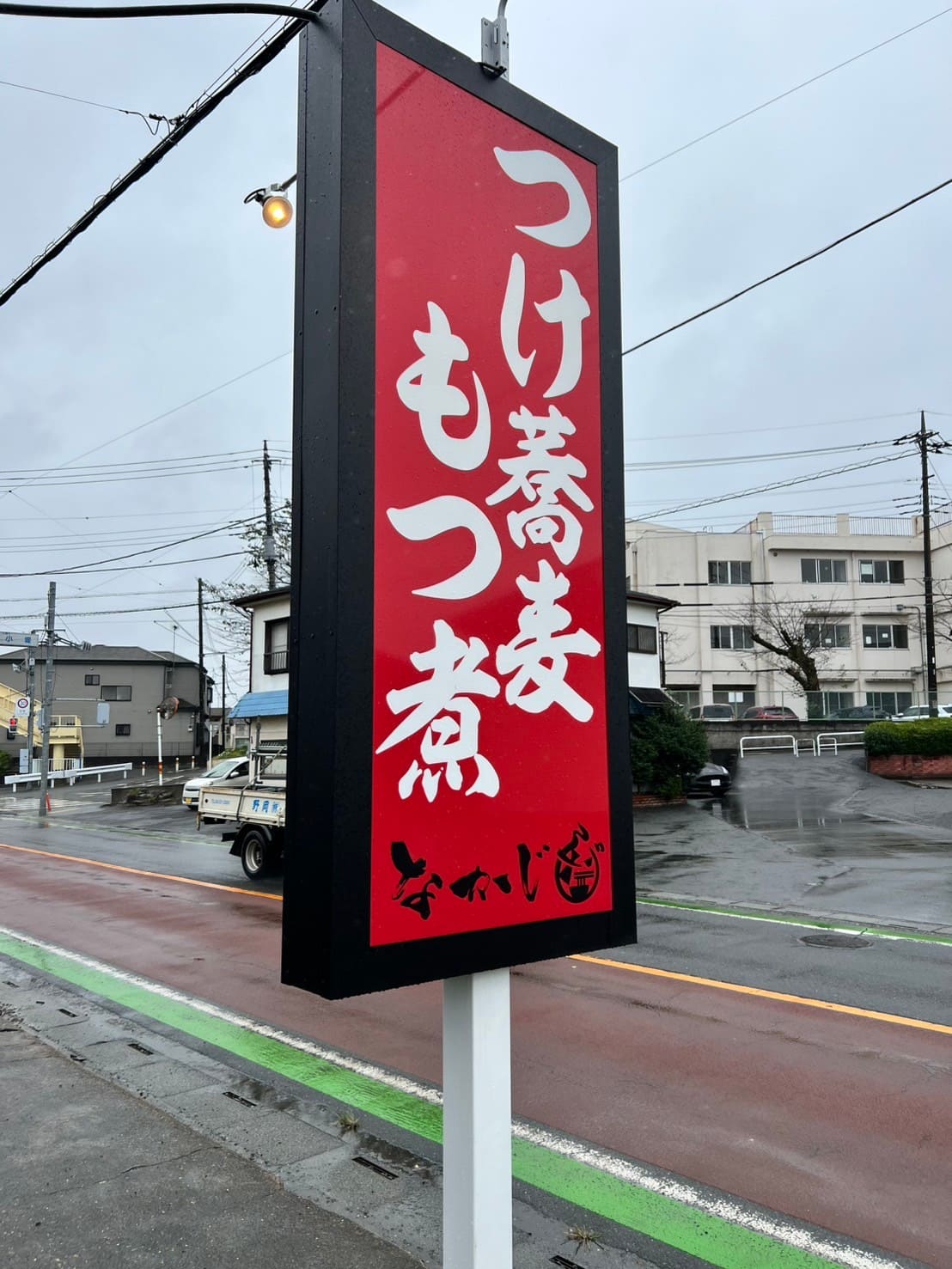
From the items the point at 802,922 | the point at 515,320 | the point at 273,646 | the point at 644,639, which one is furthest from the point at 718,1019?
the point at 273,646

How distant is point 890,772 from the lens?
93.4ft

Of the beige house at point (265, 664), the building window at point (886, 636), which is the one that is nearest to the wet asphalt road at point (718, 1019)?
the beige house at point (265, 664)

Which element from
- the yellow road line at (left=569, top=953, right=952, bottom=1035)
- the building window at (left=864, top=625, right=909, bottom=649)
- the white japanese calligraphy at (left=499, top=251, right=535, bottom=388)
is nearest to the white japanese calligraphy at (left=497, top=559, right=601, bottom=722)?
the white japanese calligraphy at (left=499, top=251, right=535, bottom=388)

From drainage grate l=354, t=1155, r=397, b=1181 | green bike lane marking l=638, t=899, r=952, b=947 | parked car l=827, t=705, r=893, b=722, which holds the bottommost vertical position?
green bike lane marking l=638, t=899, r=952, b=947

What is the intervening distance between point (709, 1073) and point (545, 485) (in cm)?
421

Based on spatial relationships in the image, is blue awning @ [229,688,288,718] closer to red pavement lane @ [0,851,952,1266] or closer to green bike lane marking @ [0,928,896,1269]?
red pavement lane @ [0,851,952,1266]

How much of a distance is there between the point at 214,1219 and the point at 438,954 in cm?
199

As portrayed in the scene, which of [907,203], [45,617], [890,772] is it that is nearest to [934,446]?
[890,772]

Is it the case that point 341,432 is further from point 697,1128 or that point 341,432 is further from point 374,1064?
point 374,1064

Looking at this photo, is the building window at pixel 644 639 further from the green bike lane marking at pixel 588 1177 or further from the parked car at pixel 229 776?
the green bike lane marking at pixel 588 1177

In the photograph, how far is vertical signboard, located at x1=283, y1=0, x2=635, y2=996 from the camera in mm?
2506

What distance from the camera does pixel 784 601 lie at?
52.3 meters

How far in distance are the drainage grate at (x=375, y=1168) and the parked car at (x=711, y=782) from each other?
23038mm

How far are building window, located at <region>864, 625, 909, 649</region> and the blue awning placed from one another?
35.8m
